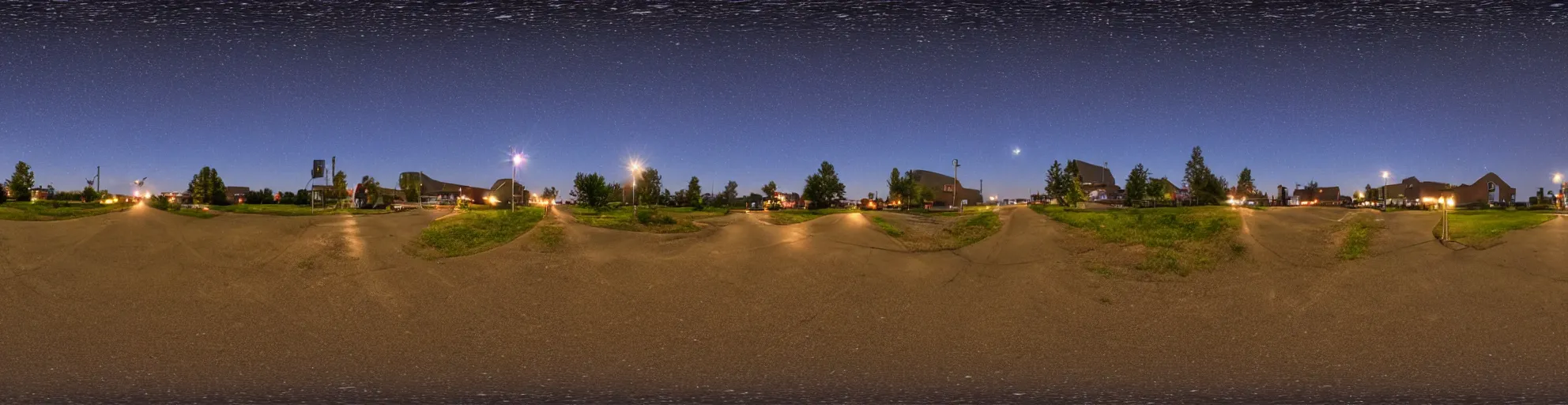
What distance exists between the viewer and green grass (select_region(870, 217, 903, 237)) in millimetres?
12102

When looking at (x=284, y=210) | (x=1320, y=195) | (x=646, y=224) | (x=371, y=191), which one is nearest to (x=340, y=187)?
(x=371, y=191)

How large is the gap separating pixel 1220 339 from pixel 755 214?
10309 mm

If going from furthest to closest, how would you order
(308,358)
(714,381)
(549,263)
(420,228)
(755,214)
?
(755,214), (420,228), (549,263), (308,358), (714,381)

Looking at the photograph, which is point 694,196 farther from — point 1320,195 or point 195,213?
point 1320,195

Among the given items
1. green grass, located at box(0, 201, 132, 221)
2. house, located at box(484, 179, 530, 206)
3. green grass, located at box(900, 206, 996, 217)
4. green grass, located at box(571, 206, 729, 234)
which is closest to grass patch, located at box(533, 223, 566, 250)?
green grass, located at box(571, 206, 729, 234)

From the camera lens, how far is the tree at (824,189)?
1577 cm

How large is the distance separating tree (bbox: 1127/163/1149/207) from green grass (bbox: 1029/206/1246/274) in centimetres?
281

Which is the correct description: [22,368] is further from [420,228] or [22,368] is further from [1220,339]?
[1220,339]

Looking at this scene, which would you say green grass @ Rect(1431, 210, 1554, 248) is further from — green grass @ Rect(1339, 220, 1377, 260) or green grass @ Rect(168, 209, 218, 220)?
green grass @ Rect(168, 209, 218, 220)

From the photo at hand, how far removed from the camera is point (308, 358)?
21.1ft

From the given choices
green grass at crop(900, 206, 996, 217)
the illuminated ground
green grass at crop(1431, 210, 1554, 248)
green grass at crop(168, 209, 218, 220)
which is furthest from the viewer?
green grass at crop(900, 206, 996, 217)

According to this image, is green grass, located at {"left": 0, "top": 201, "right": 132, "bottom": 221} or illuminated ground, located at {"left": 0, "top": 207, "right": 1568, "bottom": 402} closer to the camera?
illuminated ground, located at {"left": 0, "top": 207, "right": 1568, "bottom": 402}

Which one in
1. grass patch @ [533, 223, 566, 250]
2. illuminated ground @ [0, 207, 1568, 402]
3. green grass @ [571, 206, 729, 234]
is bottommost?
illuminated ground @ [0, 207, 1568, 402]

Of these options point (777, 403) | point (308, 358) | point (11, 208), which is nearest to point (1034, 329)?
point (777, 403)
